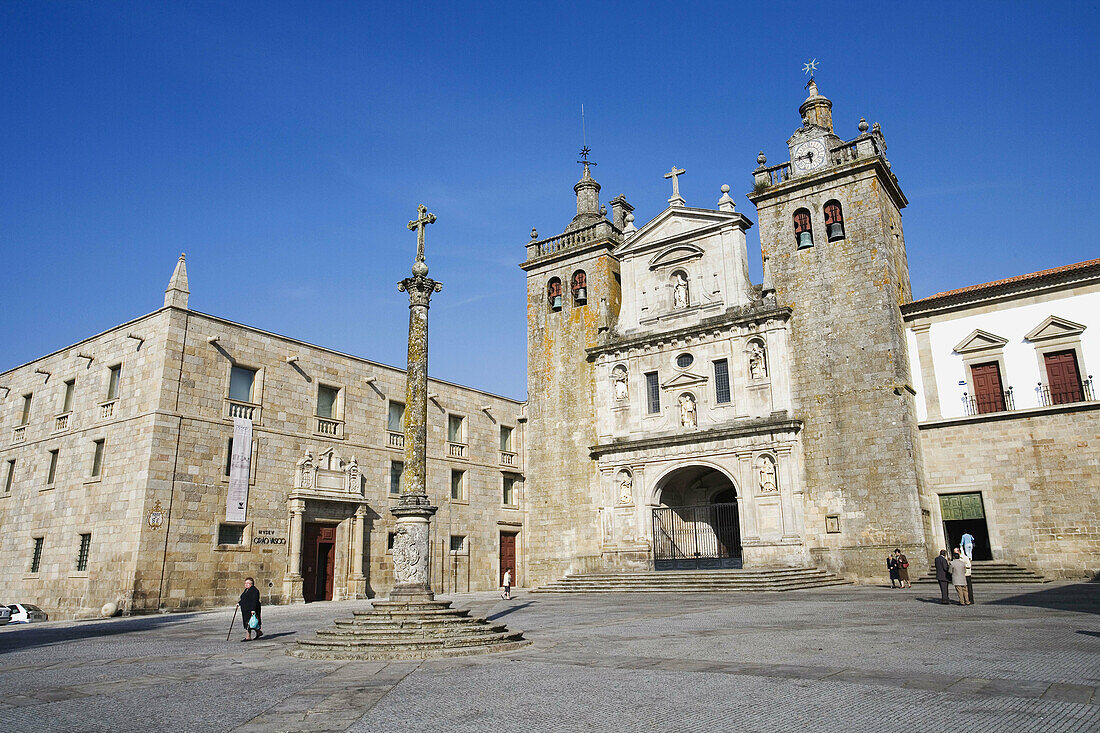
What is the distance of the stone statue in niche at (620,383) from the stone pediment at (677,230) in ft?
14.8

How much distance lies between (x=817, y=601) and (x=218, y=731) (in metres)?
15.8

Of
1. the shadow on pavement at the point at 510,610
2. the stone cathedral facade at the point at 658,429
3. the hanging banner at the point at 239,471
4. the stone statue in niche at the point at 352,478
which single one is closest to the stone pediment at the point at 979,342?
the stone cathedral facade at the point at 658,429

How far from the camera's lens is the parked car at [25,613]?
2298cm

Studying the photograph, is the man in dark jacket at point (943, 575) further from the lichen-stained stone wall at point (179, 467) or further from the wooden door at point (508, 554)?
the wooden door at point (508, 554)

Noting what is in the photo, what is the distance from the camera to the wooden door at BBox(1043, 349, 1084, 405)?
23328 mm

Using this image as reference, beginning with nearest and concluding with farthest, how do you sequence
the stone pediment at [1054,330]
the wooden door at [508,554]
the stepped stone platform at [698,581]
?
the stepped stone platform at [698,581] → the stone pediment at [1054,330] → the wooden door at [508,554]

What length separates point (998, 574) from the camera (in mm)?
22641

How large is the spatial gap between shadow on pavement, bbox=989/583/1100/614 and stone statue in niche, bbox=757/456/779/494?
8536 mm

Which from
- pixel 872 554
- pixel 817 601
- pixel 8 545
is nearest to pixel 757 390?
pixel 872 554

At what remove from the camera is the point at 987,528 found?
23.9m

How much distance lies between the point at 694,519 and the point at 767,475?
4.67 meters

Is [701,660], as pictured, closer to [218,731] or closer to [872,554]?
[218,731]

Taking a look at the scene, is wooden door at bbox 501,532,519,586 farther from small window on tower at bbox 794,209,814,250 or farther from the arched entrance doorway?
small window on tower at bbox 794,209,814,250

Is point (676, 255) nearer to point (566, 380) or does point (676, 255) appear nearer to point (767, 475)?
point (566, 380)
